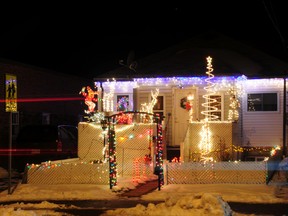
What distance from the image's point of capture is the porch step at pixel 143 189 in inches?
461

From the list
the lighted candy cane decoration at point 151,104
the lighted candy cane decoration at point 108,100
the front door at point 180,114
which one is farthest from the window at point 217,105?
the lighted candy cane decoration at point 108,100

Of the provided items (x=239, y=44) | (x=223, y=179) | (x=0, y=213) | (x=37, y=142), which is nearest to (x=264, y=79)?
(x=239, y=44)

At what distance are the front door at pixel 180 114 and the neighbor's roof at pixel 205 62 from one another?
0.92 m

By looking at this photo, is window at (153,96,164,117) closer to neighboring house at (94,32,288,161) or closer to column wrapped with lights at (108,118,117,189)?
neighboring house at (94,32,288,161)

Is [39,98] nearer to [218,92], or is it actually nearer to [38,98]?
[38,98]

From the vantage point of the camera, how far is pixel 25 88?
2577cm

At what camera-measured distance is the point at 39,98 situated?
88.9 feet

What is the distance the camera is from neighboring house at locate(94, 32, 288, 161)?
17438 millimetres

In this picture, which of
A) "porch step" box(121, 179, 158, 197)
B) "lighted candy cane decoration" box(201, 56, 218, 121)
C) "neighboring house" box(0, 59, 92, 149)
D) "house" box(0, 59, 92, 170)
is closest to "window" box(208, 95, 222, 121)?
"lighted candy cane decoration" box(201, 56, 218, 121)

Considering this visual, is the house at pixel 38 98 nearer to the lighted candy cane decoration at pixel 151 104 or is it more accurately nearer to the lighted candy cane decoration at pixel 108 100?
the lighted candy cane decoration at pixel 108 100

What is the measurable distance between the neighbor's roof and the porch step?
19.2ft

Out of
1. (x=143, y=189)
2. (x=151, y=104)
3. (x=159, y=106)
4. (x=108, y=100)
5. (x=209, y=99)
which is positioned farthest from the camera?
(x=159, y=106)

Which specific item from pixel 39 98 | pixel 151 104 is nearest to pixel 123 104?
pixel 151 104

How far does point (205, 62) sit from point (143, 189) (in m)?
7.63
